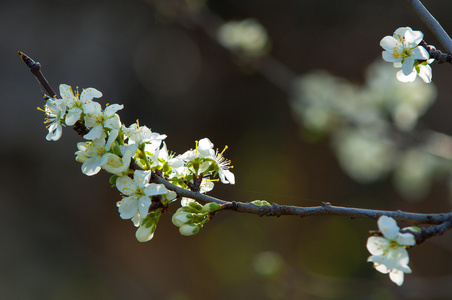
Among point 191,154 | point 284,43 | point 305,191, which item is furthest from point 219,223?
point 191,154

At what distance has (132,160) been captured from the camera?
2.98ft

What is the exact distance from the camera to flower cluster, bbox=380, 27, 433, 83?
3.08 ft

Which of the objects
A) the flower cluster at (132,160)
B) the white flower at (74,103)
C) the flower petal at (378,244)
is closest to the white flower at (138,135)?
the flower cluster at (132,160)

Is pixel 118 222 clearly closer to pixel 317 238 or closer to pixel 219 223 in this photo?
pixel 219 223

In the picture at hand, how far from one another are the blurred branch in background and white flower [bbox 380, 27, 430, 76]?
48.0 inches

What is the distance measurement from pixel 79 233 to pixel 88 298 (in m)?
0.60

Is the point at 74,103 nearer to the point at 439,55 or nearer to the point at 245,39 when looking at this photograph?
the point at 439,55

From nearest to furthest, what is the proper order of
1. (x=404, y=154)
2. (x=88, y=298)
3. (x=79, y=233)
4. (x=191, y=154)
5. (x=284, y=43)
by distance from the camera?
(x=191, y=154) → (x=404, y=154) → (x=88, y=298) → (x=79, y=233) → (x=284, y=43)

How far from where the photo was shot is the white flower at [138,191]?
86 cm

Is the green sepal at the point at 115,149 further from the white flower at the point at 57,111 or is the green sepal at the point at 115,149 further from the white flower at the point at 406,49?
the white flower at the point at 406,49

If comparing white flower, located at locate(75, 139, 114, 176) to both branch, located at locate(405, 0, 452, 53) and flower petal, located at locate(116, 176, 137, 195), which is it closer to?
flower petal, located at locate(116, 176, 137, 195)

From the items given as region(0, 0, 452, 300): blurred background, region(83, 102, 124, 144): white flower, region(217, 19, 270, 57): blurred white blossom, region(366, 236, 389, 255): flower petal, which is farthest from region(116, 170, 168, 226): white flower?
region(0, 0, 452, 300): blurred background

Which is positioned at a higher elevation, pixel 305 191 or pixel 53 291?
pixel 53 291

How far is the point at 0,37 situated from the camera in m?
4.41
